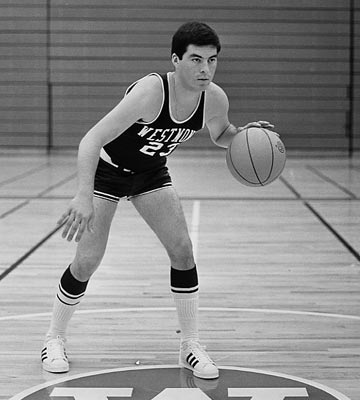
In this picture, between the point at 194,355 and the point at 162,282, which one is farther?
the point at 162,282

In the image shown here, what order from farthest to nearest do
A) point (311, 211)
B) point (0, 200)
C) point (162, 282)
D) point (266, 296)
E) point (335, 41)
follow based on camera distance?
1. point (335, 41)
2. point (0, 200)
3. point (311, 211)
4. point (162, 282)
5. point (266, 296)

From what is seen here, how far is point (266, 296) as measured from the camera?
5.02m

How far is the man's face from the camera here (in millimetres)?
3268

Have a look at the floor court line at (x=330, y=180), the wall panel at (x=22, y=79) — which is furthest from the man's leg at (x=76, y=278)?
the wall panel at (x=22, y=79)

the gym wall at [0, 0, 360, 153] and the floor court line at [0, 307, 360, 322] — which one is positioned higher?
the gym wall at [0, 0, 360, 153]

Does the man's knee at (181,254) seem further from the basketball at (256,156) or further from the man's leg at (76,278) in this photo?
the basketball at (256,156)

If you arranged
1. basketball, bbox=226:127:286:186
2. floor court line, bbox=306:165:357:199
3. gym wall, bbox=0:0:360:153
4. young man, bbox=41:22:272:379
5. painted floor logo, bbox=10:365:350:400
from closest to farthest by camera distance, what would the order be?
painted floor logo, bbox=10:365:350:400, young man, bbox=41:22:272:379, basketball, bbox=226:127:286:186, floor court line, bbox=306:165:357:199, gym wall, bbox=0:0:360:153

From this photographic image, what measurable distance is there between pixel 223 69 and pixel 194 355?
13.1 m

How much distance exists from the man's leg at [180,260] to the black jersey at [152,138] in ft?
0.49

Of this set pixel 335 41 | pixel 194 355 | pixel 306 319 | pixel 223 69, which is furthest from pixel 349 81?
pixel 194 355

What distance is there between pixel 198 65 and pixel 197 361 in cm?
119

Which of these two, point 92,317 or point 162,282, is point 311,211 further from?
point 92,317

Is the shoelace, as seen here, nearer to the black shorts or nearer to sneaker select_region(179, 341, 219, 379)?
sneaker select_region(179, 341, 219, 379)

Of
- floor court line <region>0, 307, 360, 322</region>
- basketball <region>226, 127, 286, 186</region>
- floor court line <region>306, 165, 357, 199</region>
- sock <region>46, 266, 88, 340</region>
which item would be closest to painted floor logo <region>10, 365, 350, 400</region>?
sock <region>46, 266, 88, 340</region>
